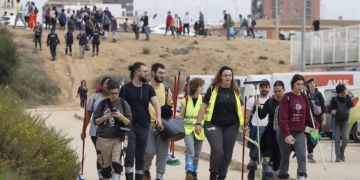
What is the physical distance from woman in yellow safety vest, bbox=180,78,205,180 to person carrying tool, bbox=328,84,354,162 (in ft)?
13.2

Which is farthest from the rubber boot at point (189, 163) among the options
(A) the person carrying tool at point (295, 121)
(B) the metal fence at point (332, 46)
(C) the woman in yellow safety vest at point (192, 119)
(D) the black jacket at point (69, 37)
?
(D) the black jacket at point (69, 37)

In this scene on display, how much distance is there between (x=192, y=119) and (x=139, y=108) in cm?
184

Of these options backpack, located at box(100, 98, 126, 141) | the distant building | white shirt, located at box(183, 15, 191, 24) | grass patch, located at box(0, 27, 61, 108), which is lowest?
grass patch, located at box(0, 27, 61, 108)

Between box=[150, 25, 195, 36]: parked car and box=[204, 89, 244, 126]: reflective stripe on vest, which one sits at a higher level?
box=[150, 25, 195, 36]: parked car

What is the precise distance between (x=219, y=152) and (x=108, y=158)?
153 centimetres

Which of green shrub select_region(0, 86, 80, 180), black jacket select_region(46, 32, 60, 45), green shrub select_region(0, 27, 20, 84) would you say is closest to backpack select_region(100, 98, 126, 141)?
green shrub select_region(0, 86, 80, 180)

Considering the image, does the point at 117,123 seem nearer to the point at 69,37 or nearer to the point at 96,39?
the point at 69,37

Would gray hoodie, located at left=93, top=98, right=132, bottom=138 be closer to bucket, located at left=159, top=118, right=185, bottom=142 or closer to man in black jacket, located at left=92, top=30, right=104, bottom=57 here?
bucket, located at left=159, top=118, right=185, bottom=142

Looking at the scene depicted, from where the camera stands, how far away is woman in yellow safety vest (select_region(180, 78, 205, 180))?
12.7m

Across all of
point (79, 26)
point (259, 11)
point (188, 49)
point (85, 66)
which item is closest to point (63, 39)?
point (79, 26)

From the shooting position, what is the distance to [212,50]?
5416 centimetres

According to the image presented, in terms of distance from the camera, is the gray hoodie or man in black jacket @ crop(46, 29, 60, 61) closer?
the gray hoodie

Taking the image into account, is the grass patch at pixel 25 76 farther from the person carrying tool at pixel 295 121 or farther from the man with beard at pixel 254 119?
the person carrying tool at pixel 295 121

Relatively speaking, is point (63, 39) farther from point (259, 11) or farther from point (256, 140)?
point (259, 11)
